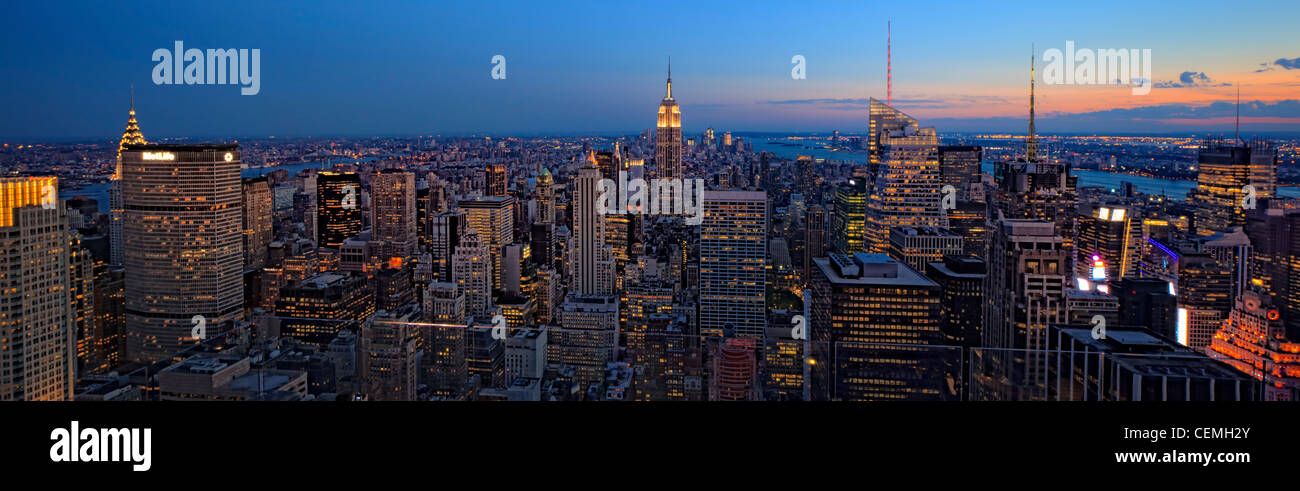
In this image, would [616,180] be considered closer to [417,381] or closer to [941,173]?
[941,173]

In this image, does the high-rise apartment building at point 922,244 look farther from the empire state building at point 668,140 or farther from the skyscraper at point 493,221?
the skyscraper at point 493,221

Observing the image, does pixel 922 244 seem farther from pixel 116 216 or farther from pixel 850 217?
pixel 116 216

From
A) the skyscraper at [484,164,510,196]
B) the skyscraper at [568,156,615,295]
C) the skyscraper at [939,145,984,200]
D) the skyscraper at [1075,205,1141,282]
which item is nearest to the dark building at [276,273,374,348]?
the skyscraper at [568,156,615,295]

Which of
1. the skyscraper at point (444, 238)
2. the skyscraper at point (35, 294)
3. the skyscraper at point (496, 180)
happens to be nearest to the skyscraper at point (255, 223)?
the skyscraper at point (444, 238)

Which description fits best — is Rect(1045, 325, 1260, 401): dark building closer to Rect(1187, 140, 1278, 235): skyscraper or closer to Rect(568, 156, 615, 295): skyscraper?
Rect(1187, 140, 1278, 235): skyscraper

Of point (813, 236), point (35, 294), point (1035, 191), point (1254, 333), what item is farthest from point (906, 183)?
point (35, 294)
